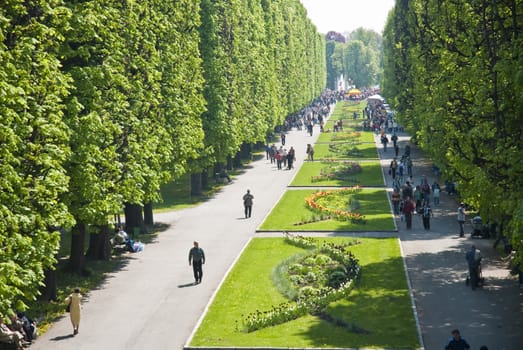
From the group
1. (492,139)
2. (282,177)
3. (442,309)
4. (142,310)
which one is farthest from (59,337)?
(282,177)

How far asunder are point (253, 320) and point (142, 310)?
442 centimetres

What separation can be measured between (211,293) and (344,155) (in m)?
46.1

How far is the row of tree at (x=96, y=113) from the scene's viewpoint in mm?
19594

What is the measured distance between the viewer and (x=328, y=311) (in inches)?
955

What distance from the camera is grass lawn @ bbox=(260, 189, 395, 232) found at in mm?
38312

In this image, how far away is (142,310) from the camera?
2544 cm

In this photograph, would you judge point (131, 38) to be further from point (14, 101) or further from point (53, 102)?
point (14, 101)

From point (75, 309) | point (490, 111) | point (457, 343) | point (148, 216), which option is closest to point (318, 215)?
point (148, 216)

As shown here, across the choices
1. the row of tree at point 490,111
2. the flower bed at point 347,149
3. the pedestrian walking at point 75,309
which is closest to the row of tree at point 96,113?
the pedestrian walking at point 75,309

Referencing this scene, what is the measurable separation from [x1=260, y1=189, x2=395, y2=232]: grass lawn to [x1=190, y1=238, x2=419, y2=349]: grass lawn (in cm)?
558

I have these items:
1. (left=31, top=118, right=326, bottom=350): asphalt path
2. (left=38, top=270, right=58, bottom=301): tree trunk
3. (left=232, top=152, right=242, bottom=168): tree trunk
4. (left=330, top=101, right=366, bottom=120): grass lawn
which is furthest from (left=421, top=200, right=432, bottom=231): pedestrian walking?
(left=330, top=101, right=366, bottom=120): grass lawn

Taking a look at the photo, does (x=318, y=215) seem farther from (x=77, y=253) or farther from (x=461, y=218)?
(x=77, y=253)

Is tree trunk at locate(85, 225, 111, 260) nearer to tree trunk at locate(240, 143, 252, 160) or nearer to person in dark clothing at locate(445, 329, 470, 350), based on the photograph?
person in dark clothing at locate(445, 329, 470, 350)

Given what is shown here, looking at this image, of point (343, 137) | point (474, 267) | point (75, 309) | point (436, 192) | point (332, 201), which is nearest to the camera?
point (75, 309)
